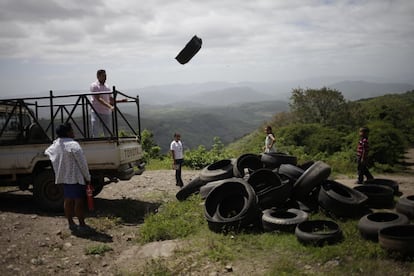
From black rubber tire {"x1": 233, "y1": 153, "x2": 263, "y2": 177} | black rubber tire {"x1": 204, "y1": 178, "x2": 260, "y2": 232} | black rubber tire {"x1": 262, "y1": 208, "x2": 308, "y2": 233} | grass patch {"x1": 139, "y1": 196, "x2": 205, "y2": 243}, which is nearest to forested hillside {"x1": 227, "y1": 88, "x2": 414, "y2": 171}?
black rubber tire {"x1": 233, "y1": 153, "x2": 263, "y2": 177}

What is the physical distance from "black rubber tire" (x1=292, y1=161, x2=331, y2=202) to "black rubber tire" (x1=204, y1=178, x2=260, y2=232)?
3.78ft

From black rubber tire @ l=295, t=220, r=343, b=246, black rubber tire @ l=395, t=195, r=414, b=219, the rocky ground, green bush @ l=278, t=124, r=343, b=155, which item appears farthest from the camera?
green bush @ l=278, t=124, r=343, b=155

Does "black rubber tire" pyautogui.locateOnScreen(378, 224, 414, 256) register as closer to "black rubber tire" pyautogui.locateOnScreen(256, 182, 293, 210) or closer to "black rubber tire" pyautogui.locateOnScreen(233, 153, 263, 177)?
"black rubber tire" pyautogui.locateOnScreen(256, 182, 293, 210)

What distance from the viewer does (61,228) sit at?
7055 millimetres

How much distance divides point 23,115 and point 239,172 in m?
5.66

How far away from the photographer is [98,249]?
597 cm

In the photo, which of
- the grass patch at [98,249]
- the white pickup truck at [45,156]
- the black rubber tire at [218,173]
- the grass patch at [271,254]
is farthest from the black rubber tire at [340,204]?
the white pickup truck at [45,156]

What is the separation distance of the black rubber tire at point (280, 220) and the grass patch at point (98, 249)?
106 inches

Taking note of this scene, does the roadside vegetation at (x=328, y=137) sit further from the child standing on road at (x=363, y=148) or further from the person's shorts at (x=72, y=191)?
the person's shorts at (x=72, y=191)

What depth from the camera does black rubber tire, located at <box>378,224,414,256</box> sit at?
492 centimetres

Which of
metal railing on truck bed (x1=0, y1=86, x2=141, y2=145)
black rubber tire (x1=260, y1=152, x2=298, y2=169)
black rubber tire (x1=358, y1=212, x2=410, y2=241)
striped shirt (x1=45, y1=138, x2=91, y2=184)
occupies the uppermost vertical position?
metal railing on truck bed (x1=0, y1=86, x2=141, y2=145)

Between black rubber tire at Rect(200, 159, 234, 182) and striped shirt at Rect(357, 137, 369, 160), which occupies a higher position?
Result: striped shirt at Rect(357, 137, 369, 160)

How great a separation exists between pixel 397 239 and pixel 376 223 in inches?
33.6

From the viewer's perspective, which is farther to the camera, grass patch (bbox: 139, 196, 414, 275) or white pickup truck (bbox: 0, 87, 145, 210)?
white pickup truck (bbox: 0, 87, 145, 210)
